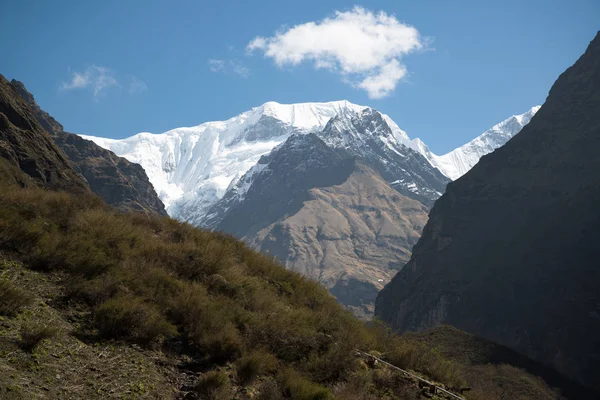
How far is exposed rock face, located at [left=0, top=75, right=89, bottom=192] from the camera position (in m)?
38.2

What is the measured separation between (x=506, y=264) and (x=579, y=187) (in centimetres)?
3159

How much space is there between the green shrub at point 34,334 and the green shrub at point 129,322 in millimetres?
1010

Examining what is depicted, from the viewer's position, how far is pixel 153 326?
9359 millimetres

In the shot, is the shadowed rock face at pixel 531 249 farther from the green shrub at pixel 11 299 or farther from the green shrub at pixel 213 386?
the green shrub at pixel 11 299

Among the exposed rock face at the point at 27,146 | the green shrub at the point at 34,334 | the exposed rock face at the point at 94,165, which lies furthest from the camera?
the exposed rock face at the point at 94,165

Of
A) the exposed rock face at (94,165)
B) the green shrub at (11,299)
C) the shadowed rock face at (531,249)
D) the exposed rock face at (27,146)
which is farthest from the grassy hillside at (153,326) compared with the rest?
the exposed rock face at (94,165)

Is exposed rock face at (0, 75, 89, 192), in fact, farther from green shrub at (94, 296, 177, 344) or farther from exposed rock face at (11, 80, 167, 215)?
exposed rock face at (11, 80, 167, 215)

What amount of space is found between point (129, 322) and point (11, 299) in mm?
2040

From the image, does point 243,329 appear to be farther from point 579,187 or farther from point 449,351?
point 579,187

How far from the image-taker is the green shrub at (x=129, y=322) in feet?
29.7

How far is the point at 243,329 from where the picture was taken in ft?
34.8

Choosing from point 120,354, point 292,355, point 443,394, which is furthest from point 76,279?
point 443,394

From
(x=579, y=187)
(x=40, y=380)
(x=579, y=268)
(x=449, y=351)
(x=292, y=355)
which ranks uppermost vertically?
(x=579, y=187)

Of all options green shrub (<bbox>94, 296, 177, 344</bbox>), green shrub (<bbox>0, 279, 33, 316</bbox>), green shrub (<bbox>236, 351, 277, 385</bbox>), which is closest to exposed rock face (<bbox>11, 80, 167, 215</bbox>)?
Result: green shrub (<bbox>94, 296, 177, 344</bbox>)
